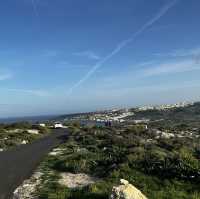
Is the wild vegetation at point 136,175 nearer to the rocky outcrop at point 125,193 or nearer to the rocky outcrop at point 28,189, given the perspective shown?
the rocky outcrop at point 28,189

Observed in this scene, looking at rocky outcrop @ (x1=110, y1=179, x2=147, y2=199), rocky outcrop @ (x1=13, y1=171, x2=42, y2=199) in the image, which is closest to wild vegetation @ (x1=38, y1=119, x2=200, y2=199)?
rocky outcrop @ (x1=13, y1=171, x2=42, y2=199)

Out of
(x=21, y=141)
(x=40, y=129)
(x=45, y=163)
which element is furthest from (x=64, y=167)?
(x=40, y=129)

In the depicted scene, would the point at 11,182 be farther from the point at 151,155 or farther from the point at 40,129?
the point at 40,129

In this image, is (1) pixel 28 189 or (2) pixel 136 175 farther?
(2) pixel 136 175

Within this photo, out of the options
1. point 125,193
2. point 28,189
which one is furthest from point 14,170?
point 125,193

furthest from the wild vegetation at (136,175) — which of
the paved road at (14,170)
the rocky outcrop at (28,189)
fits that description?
the paved road at (14,170)

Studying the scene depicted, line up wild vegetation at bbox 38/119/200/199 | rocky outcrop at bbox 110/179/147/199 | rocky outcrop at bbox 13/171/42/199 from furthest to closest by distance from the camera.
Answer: rocky outcrop at bbox 13/171/42/199 → wild vegetation at bbox 38/119/200/199 → rocky outcrop at bbox 110/179/147/199

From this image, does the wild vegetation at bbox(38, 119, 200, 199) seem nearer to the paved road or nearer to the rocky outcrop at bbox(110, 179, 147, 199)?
the paved road

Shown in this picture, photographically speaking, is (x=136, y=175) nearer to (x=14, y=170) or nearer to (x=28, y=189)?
(x=28, y=189)

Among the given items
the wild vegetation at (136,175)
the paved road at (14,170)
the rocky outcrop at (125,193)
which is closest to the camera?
the rocky outcrop at (125,193)

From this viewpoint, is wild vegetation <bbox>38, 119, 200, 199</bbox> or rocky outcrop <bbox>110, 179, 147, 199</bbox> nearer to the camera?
rocky outcrop <bbox>110, 179, 147, 199</bbox>

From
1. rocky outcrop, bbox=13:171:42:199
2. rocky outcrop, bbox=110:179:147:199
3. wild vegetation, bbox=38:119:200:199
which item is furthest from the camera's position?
rocky outcrop, bbox=13:171:42:199
